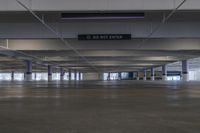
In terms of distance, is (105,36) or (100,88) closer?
(100,88)

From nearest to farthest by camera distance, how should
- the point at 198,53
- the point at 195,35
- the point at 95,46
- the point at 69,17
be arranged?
the point at 69,17 → the point at 195,35 → the point at 95,46 → the point at 198,53

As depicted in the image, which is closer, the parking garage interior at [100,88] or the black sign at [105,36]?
the parking garage interior at [100,88]

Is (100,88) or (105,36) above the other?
(105,36)

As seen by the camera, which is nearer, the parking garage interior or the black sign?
the parking garage interior

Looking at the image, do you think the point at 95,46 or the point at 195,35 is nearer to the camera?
the point at 195,35

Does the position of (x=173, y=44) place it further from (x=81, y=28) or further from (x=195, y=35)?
(x=81, y=28)

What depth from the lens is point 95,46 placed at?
26.0 meters
